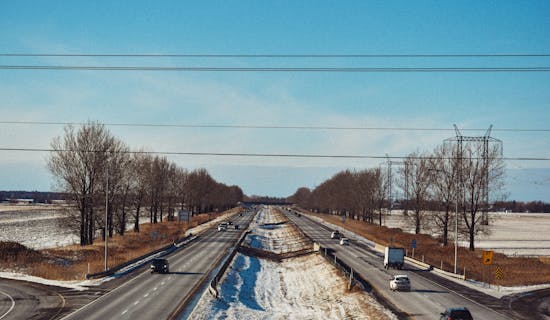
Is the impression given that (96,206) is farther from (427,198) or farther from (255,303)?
(427,198)

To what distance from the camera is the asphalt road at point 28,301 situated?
31934 millimetres

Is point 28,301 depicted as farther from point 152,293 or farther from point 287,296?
point 287,296

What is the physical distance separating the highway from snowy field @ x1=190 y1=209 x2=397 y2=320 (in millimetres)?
2493

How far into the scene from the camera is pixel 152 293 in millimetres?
39750

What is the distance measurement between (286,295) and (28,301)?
73.0 ft

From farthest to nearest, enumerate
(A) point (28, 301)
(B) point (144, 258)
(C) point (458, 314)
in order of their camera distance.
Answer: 1. (B) point (144, 258)
2. (A) point (28, 301)
3. (C) point (458, 314)

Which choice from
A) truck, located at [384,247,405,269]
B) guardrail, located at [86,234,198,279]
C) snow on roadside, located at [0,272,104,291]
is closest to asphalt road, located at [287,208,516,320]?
truck, located at [384,247,405,269]

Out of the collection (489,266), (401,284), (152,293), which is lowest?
(489,266)

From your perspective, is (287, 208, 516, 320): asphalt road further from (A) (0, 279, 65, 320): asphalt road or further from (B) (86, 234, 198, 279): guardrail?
(B) (86, 234, 198, 279): guardrail

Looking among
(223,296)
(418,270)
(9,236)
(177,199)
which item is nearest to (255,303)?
(223,296)

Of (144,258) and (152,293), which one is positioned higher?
(152,293)

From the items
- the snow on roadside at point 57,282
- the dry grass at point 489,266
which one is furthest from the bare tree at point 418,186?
the snow on roadside at point 57,282

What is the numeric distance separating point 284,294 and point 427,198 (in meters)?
54.2

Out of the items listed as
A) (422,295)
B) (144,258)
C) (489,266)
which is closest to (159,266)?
(144,258)
